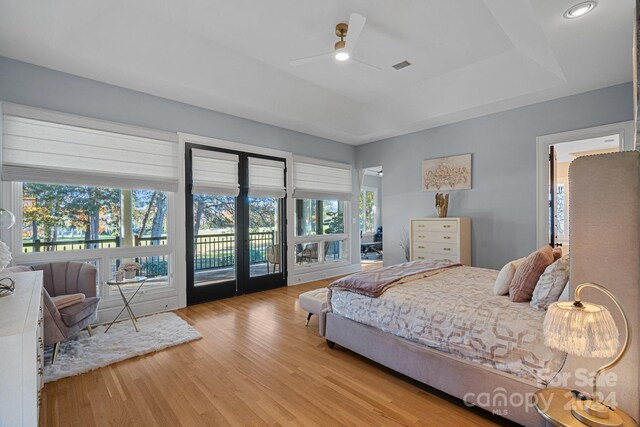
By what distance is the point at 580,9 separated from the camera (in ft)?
7.38

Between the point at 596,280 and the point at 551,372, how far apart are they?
1.88ft

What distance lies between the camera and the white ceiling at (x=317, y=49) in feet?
8.79

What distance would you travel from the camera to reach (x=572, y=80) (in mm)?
3611

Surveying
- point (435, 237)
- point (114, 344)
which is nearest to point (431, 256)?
point (435, 237)

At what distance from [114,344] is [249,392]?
5.49ft

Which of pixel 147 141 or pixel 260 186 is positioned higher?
pixel 147 141

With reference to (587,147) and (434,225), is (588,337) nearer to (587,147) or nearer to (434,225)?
(434,225)

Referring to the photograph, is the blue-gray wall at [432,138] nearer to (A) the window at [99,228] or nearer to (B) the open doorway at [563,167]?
(B) the open doorway at [563,167]

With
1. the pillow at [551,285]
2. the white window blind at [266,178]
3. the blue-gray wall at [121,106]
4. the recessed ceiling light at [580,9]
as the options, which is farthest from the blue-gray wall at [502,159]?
the pillow at [551,285]

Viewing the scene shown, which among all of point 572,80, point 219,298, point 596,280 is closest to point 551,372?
point 596,280

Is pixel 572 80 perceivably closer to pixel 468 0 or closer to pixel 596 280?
pixel 468 0

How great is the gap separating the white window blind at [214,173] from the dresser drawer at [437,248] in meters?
3.12

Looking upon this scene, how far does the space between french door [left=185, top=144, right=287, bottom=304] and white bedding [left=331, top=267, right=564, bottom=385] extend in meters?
2.43

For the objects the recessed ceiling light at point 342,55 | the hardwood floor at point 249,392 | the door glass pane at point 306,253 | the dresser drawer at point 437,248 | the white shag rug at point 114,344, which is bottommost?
the hardwood floor at point 249,392
